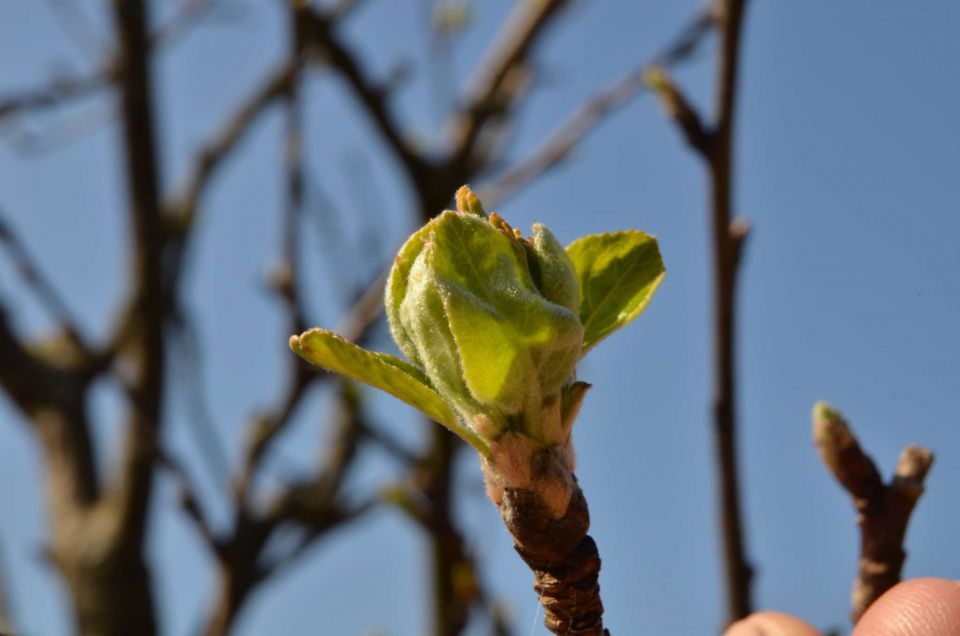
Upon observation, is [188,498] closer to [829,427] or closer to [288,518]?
[288,518]

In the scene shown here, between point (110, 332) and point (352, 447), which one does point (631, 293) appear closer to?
point (352, 447)

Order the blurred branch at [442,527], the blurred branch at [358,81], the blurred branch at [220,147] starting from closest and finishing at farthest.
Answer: the blurred branch at [442,527], the blurred branch at [358,81], the blurred branch at [220,147]

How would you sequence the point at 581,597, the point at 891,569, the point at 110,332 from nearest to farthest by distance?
the point at 581,597 < the point at 891,569 < the point at 110,332

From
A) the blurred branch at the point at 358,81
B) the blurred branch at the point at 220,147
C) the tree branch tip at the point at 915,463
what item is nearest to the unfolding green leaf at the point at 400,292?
the tree branch tip at the point at 915,463

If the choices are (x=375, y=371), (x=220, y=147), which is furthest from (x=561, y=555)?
(x=220, y=147)

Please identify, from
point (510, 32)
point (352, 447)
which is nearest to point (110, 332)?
point (352, 447)

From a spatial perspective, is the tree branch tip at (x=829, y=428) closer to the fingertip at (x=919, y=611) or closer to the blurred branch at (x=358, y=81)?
the fingertip at (x=919, y=611)
